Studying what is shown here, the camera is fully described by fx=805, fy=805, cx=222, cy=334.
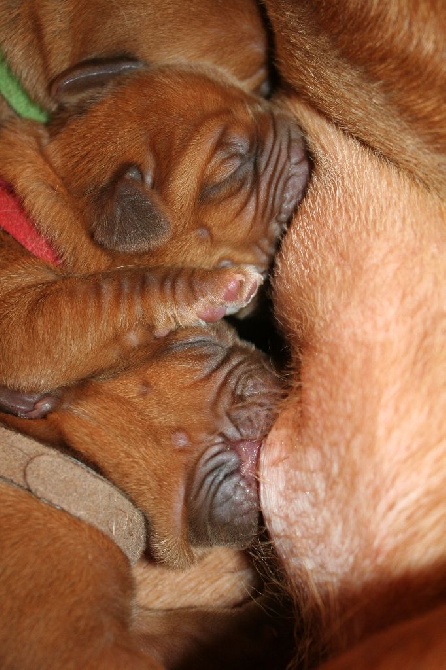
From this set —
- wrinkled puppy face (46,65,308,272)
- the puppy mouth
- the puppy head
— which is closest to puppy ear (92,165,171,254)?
wrinkled puppy face (46,65,308,272)

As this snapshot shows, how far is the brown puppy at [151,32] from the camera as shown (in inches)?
88.4

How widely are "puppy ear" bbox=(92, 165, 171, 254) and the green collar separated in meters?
0.55

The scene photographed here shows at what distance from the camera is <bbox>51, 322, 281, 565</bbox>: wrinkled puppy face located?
1.87 meters

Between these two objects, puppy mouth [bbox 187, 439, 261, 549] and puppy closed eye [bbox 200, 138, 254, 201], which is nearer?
puppy mouth [bbox 187, 439, 261, 549]

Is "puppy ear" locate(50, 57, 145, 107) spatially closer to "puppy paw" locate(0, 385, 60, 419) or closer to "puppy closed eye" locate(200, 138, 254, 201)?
"puppy closed eye" locate(200, 138, 254, 201)

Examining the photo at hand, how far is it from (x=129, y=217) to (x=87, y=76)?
0.48 m

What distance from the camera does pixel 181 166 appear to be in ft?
6.70

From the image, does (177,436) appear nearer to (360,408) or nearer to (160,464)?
(160,464)

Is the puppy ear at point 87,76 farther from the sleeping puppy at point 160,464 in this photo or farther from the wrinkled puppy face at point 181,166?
the sleeping puppy at point 160,464

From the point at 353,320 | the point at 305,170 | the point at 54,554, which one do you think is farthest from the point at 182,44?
the point at 54,554

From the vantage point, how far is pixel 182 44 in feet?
7.41

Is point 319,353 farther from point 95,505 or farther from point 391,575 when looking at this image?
point 95,505

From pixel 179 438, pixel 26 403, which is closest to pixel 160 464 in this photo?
pixel 179 438

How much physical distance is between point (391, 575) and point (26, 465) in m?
0.80
